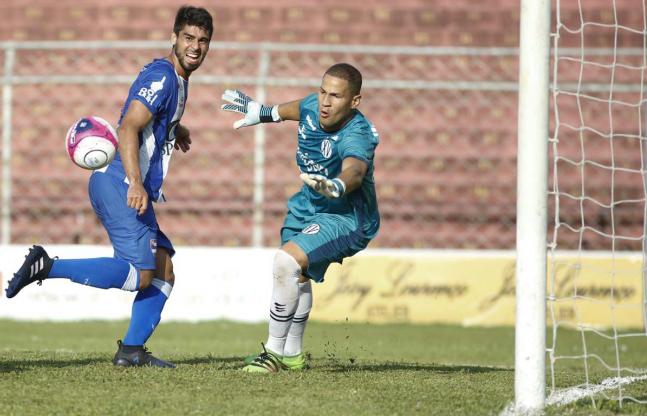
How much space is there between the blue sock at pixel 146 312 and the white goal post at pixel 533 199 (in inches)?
106

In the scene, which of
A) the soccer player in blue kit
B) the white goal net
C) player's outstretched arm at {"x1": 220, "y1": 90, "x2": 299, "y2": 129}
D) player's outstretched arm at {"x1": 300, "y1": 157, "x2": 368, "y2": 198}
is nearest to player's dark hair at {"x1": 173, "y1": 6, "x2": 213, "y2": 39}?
the soccer player in blue kit

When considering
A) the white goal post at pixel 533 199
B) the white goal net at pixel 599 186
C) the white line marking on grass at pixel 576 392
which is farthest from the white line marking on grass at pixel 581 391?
the white goal net at pixel 599 186

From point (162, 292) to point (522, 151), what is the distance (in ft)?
9.40

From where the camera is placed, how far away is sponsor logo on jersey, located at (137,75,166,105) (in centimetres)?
645

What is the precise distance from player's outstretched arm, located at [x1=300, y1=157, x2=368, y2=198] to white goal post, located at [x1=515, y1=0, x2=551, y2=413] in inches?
40.5

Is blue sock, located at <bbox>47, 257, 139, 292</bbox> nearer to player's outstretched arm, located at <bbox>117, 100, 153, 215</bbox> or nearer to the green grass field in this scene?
player's outstretched arm, located at <bbox>117, 100, 153, 215</bbox>

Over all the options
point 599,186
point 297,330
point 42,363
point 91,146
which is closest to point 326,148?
point 297,330

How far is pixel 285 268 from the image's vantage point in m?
6.38

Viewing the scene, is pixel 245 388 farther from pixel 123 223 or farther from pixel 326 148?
pixel 326 148

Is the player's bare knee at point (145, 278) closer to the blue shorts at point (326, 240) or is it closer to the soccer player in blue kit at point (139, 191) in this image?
the soccer player in blue kit at point (139, 191)

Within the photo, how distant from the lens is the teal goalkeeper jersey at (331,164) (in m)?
6.64

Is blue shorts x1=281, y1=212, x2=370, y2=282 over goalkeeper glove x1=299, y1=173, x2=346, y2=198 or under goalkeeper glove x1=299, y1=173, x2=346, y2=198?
under

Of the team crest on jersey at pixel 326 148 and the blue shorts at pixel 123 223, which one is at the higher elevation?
the team crest on jersey at pixel 326 148

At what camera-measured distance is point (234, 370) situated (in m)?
6.44
